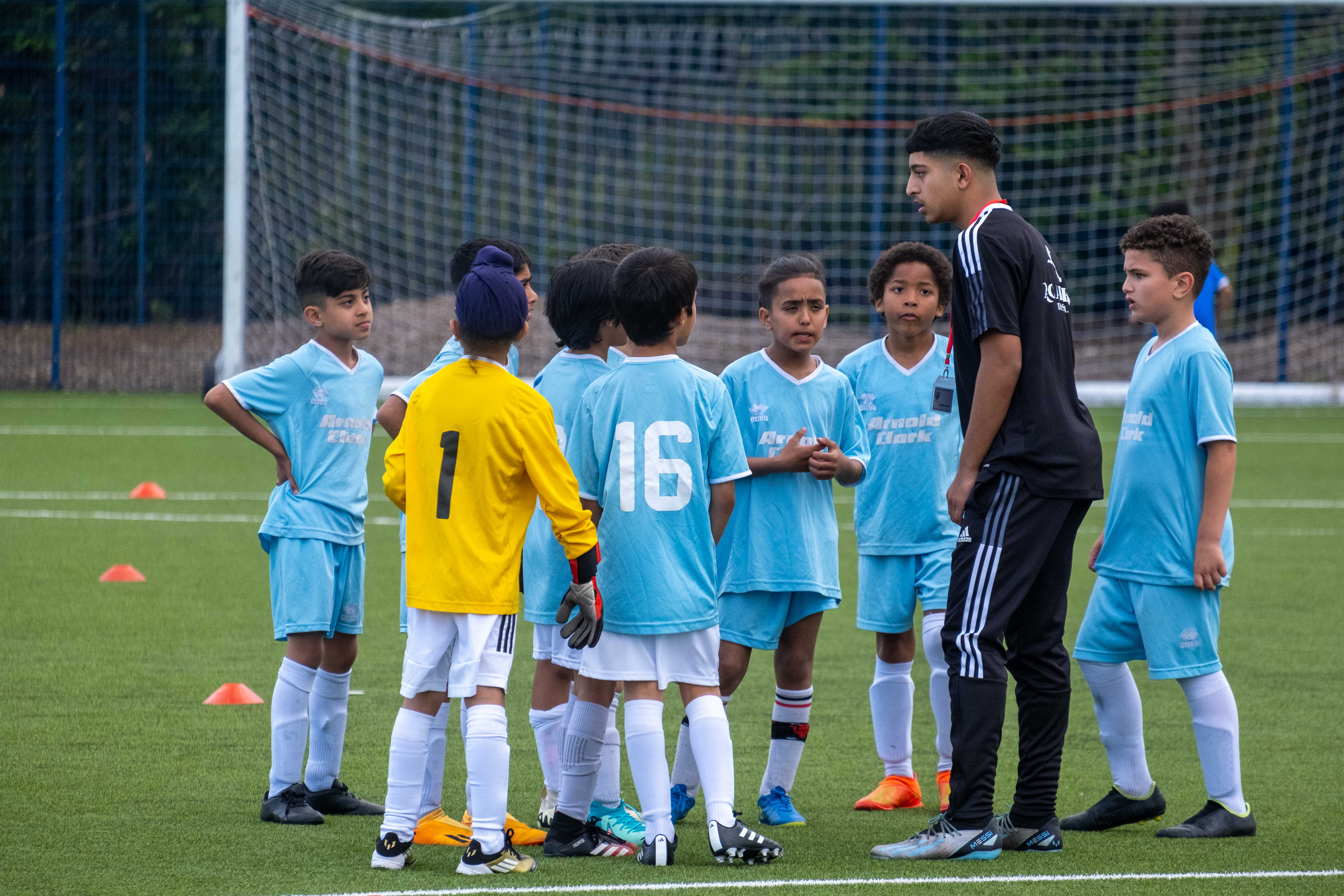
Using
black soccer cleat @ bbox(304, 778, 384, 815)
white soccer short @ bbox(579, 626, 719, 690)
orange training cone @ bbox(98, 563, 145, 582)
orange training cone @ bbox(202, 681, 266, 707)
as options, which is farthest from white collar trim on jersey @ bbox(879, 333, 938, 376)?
orange training cone @ bbox(98, 563, 145, 582)

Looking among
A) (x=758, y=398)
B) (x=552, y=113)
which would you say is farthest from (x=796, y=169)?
(x=758, y=398)

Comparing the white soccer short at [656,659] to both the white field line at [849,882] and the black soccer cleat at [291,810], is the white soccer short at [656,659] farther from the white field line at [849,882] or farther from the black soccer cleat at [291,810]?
the black soccer cleat at [291,810]

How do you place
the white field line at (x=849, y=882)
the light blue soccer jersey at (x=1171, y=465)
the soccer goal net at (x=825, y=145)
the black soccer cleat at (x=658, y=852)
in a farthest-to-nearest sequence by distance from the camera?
the soccer goal net at (x=825, y=145), the light blue soccer jersey at (x=1171, y=465), the black soccer cleat at (x=658, y=852), the white field line at (x=849, y=882)

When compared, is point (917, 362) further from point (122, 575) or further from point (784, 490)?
point (122, 575)

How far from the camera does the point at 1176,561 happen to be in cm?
419

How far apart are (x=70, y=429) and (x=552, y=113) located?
764 centimetres

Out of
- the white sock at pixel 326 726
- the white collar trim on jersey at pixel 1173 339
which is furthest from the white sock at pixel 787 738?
the white collar trim on jersey at pixel 1173 339

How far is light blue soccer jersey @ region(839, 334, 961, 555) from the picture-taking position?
4766mm

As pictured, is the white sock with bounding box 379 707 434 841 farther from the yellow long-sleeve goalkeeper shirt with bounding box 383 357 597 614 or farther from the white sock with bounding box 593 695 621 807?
Result: the white sock with bounding box 593 695 621 807

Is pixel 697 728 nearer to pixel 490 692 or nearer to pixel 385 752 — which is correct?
pixel 490 692

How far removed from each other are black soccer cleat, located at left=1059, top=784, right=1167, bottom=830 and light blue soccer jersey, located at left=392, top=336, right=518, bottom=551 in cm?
204

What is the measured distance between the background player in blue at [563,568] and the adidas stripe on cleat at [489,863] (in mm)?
423

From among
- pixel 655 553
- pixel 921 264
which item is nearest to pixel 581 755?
pixel 655 553

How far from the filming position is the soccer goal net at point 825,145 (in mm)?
19078
